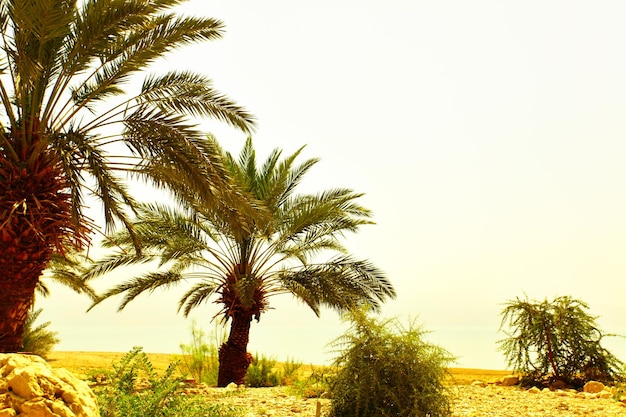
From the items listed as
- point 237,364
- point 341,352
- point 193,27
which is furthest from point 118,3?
point 237,364

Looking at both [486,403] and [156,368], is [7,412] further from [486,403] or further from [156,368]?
[156,368]

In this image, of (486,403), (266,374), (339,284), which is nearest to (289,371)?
(266,374)

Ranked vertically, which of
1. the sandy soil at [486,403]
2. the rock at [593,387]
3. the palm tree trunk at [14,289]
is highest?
the palm tree trunk at [14,289]

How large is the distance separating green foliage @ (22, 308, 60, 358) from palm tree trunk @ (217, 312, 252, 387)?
27.7 ft

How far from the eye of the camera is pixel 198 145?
393 inches

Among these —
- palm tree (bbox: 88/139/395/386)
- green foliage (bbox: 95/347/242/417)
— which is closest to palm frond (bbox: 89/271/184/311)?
palm tree (bbox: 88/139/395/386)

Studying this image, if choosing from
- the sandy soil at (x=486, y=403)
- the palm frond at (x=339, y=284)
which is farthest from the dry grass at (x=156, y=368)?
the palm frond at (x=339, y=284)

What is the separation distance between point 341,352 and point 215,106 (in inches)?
213

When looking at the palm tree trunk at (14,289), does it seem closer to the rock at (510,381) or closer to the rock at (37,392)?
the rock at (37,392)

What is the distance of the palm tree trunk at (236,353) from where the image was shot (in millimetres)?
14867

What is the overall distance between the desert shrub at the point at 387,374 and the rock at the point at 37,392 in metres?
4.30

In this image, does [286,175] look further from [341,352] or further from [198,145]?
[341,352]

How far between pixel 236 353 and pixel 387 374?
26.4ft

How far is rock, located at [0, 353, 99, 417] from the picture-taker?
3.61m
